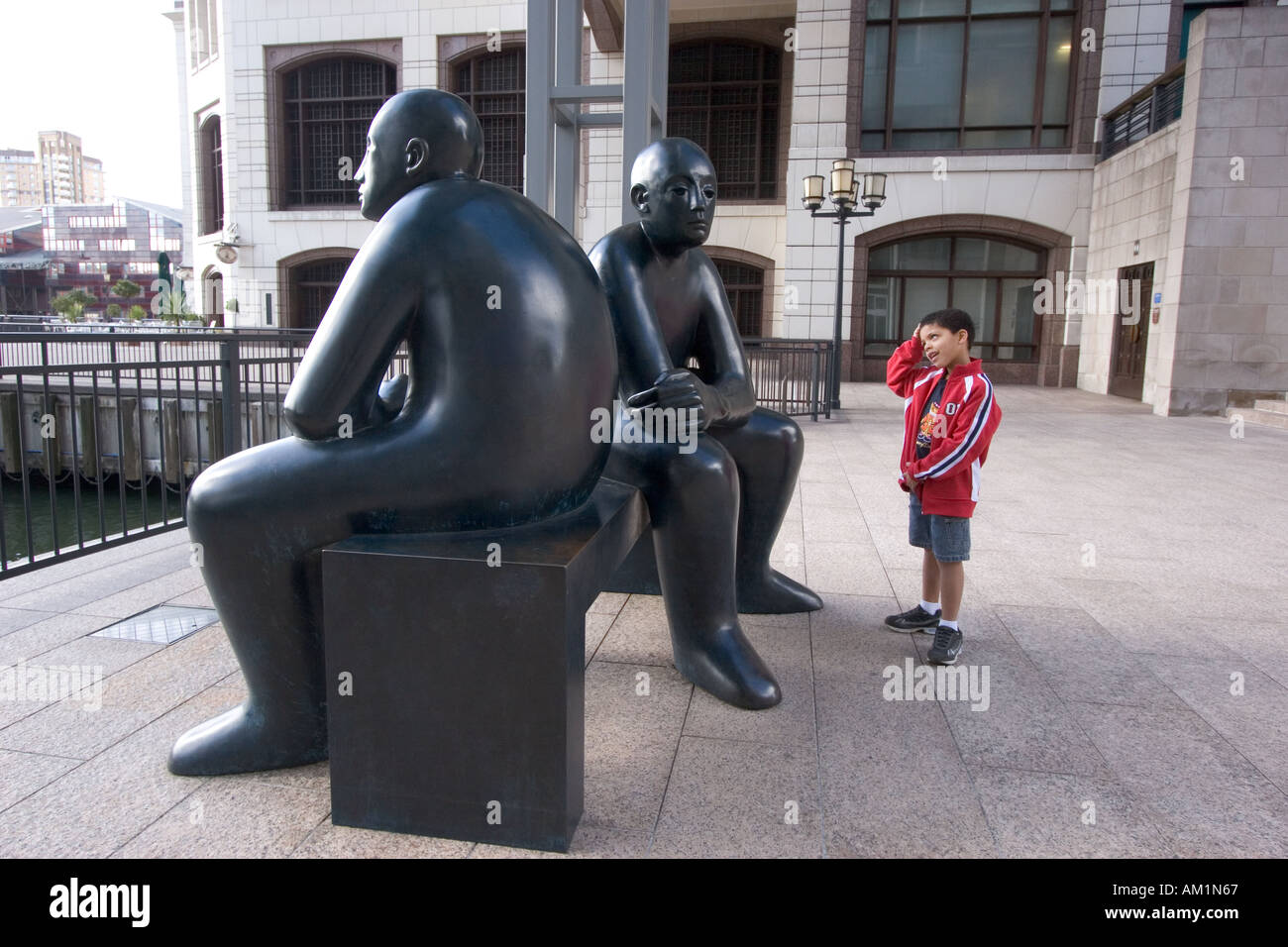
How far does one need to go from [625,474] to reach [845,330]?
15975mm

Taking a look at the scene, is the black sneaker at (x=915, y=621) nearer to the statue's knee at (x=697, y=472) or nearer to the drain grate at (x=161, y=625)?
the statue's knee at (x=697, y=472)

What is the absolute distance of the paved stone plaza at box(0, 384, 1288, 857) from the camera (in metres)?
1.93

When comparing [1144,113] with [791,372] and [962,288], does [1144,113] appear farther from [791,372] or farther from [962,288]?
[791,372]

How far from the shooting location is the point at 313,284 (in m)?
23.0

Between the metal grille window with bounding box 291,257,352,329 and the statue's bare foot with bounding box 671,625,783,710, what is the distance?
22.3 meters

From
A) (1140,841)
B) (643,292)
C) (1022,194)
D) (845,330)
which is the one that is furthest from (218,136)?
(1140,841)

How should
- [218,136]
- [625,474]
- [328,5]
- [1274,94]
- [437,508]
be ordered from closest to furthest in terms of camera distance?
[437,508], [625,474], [1274,94], [328,5], [218,136]

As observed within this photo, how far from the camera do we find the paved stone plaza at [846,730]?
1930 mm

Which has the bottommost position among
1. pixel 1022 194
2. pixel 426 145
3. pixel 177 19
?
pixel 426 145

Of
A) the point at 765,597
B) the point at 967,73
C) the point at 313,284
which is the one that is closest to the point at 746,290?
the point at 967,73

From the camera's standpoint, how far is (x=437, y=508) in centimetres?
192

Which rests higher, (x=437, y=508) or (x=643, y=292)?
(x=643, y=292)

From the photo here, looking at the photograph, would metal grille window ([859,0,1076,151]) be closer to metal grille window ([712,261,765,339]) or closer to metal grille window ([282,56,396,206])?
metal grille window ([712,261,765,339])

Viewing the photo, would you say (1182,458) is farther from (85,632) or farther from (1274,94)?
(85,632)
